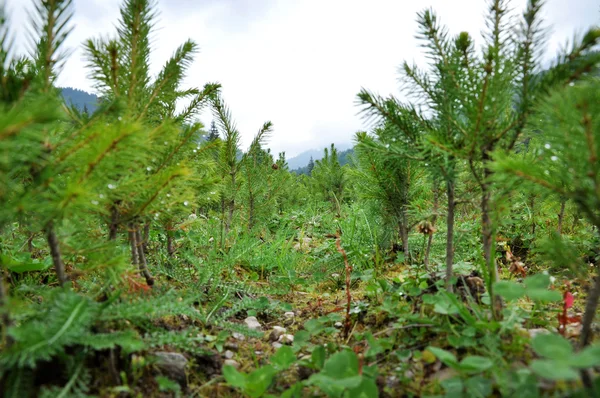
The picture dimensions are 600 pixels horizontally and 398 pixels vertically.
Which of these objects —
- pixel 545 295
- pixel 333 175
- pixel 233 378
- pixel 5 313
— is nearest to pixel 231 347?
pixel 233 378

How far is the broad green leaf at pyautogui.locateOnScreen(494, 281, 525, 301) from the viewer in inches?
51.9

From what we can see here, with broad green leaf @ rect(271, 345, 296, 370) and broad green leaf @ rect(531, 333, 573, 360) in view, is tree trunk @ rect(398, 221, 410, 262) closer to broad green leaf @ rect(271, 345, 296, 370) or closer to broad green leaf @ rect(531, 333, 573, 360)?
broad green leaf @ rect(271, 345, 296, 370)

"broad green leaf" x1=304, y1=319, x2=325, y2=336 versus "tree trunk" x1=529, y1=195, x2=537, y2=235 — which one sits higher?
"tree trunk" x1=529, y1=195, x2=537, y2=235

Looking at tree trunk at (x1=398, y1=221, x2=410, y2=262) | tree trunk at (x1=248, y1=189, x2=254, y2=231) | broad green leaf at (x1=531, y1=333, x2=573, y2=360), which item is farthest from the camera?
tree trunk at (x1=248, y1=189, x2=254, y2=231)

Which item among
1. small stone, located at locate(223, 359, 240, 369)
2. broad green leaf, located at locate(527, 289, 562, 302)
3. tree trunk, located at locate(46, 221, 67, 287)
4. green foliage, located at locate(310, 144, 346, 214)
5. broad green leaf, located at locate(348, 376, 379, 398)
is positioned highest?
green foliage, located at locate(310, 144, 346, 214)

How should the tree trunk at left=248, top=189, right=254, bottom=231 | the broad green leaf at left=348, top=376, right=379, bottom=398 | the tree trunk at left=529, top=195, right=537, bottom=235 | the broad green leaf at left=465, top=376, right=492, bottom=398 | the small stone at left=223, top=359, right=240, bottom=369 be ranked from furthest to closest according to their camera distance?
the tree trunk at left=248, top=189, right=254, bottom=231 < the tree trunk at left=529, top=195, right=537, bottom=235 < the small stone at left=223, top=359, right=240, bottom=369 < the broad green leaf at left=348, top=376, right=379, bottom=398 < the broad green leaf at left=465, top=376, right=492, bottom=398

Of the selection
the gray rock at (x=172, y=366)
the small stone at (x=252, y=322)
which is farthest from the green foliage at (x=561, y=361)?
the small stone at (x=252, y=322)

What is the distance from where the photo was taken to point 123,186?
1419 millimetres

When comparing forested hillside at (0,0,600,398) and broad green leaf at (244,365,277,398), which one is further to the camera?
broad green leaf at (244,365,277,398)

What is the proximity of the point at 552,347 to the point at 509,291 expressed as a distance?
1.19 ft

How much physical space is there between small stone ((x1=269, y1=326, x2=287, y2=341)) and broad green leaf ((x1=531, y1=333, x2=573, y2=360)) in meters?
1.42

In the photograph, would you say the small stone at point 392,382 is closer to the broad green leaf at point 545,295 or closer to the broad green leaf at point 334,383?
the broad green leaf at point 334,383

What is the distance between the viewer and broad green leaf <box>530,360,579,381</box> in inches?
32.7

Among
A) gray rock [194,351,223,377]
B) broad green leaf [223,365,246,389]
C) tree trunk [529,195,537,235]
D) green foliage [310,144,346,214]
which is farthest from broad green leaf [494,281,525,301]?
green foliage [310,144,346,214]
